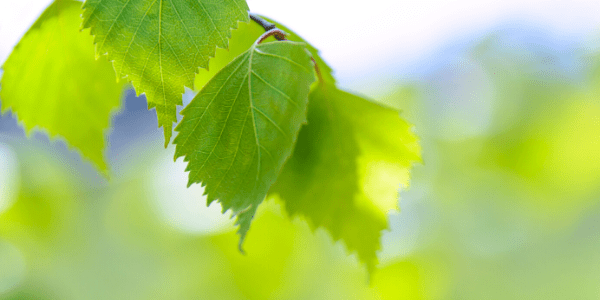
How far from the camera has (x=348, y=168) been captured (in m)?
0.30

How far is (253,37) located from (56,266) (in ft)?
14.7

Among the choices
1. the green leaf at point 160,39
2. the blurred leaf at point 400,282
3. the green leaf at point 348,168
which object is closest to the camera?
the green leaf at point 160,39

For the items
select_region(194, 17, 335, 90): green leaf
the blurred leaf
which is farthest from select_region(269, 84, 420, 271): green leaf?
the blurred leaf

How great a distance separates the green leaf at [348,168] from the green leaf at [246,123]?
0.09m

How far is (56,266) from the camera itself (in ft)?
13.0

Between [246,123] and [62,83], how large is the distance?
0.57ft

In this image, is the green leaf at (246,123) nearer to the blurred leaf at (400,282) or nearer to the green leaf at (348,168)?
the green leaf at (348,168)

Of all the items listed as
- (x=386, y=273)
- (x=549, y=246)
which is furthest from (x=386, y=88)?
(x=549, y=246)

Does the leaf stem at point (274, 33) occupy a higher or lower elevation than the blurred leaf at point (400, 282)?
lower

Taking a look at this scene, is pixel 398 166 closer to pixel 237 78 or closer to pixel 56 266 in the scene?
pixel 237 78

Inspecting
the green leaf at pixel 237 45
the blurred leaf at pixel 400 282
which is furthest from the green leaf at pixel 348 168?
the blurred leaf at pixel 400 282

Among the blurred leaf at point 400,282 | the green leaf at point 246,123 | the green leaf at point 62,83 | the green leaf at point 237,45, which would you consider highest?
the blurred leaf at point 400,282

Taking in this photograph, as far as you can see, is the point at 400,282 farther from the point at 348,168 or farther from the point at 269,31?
the point at 269,31

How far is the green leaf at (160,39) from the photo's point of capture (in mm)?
184
